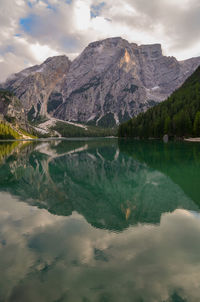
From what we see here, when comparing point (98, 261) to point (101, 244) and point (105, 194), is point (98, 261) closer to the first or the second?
point (101, 244)

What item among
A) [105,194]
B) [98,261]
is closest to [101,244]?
[98,261]

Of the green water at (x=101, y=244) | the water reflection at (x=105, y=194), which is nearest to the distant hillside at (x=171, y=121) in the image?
the water reflection at (x=105, y=194)

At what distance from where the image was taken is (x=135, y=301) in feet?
17.2

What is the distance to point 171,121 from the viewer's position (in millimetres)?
111750

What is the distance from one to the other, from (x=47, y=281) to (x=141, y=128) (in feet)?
424

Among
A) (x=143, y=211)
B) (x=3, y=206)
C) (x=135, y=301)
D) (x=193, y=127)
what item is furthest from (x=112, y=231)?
(x=193, y=127)

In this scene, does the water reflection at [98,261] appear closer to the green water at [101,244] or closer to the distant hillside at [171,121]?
the green water at [101,244]

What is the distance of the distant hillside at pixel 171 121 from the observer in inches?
4006

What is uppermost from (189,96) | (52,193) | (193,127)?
(189,96)

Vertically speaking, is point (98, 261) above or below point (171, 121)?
below

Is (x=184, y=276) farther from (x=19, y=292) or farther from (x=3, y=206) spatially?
(x=3, y=206)

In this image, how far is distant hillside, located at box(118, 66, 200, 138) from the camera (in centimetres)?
10175

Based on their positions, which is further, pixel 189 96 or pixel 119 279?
pixel 189 96

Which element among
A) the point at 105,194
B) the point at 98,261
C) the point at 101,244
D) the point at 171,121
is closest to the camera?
the point at 98,261
